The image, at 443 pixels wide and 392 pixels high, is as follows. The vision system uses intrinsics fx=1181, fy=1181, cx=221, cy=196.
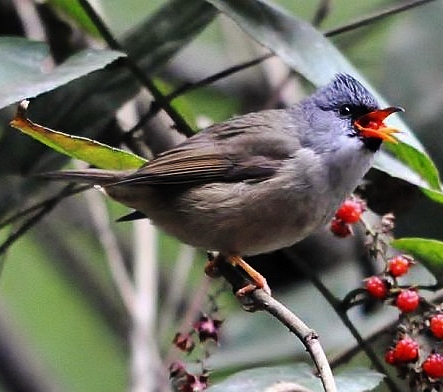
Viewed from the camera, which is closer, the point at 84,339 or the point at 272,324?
the point at 272,324

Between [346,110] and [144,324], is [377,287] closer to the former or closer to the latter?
[346,110]

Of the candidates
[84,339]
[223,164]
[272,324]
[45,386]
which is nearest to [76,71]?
[223,164]

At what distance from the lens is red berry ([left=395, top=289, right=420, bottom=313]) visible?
7.64 feet

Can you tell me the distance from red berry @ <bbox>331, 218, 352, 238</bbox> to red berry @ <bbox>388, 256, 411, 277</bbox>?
0.93 feet

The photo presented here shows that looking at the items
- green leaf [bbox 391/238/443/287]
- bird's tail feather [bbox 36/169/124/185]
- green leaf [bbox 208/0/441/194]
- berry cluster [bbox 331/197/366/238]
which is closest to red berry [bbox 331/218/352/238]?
berry cluster [bbox 331/197/366/238]

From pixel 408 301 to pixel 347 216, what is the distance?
41 cm

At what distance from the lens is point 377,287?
2.44 meters

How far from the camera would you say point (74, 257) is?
4.27m

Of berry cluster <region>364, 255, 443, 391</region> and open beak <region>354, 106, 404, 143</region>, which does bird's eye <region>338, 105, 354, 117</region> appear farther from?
berry cluster <region>364, 255, 443, 391</region>

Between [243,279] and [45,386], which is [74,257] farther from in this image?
[243,279]

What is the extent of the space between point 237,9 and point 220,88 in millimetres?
1669

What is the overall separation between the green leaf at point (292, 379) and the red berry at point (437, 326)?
→ 0.47ft

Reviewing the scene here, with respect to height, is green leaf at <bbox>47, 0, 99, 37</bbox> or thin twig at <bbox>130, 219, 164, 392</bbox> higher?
green leaf at <bbox>47, 0, 99, 37</bbox>

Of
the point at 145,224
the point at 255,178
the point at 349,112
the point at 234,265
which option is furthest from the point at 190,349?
the point at 145,224
